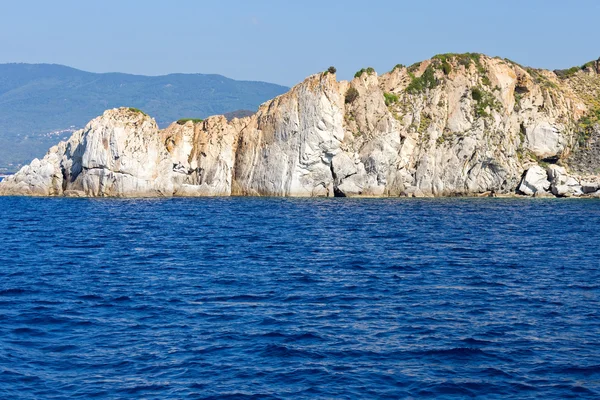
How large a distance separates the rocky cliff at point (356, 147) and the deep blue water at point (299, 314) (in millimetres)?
46520

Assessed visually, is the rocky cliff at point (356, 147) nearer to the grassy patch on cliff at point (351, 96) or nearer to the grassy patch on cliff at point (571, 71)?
the grassy patch on cliff at point (351, 96)

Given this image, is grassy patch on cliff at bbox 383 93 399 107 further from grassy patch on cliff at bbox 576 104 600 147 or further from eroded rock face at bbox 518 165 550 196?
grassy patch on cliff at bbox 576 104 600 147

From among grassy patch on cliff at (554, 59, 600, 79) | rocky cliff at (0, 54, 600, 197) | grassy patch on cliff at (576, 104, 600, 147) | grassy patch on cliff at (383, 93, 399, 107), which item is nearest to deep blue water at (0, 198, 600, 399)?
rocky cliff at (0, 54, 600, 197)

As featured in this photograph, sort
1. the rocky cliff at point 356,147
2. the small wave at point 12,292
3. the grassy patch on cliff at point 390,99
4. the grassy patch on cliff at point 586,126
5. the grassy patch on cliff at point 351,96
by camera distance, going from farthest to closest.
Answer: the grassy patch on cliff at point 586,126
the grassy patch on cliff at point 390,99
the grassy patch on cliff at point 351,96
the rocky cliff at point 356,147
the small wave at point 12,292

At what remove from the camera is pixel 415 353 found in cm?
2347

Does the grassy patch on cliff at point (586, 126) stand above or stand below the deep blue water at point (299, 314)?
above

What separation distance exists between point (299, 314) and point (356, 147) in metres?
80.7

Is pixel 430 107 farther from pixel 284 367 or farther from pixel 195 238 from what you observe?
pixel 284 367

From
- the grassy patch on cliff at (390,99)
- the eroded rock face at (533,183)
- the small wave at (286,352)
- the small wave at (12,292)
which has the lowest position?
the small wave at (286,352)

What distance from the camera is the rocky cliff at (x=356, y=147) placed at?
337 ft

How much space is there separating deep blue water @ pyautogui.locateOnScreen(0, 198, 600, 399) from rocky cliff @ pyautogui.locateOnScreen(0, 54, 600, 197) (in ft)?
153

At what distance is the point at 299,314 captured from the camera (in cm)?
2855

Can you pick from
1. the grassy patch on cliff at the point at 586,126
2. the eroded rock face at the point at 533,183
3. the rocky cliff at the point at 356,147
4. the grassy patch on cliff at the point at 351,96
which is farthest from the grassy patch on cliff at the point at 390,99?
the grassy patch on cliff at the point at 586,126

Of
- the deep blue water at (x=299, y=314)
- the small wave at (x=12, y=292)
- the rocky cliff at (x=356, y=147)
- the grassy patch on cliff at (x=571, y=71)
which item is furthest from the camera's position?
the grassy patch on cliff at (x=571, y=71)
